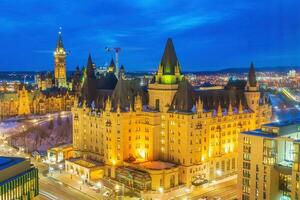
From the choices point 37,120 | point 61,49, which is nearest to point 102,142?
point 37,120

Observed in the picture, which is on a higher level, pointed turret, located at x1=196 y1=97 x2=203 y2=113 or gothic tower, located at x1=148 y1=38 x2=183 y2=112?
gothic tower, located at x1=148 y1=38 x2=183 y2=112

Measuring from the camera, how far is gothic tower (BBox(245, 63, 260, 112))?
7419 cm

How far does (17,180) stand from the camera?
42.7 meters

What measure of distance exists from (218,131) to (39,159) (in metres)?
37.4

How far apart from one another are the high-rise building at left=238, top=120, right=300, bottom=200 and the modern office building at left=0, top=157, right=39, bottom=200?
2589 cm

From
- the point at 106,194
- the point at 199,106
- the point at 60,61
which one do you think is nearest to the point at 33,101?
the point at 60,61

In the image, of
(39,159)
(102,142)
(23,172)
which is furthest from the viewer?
(39,159)

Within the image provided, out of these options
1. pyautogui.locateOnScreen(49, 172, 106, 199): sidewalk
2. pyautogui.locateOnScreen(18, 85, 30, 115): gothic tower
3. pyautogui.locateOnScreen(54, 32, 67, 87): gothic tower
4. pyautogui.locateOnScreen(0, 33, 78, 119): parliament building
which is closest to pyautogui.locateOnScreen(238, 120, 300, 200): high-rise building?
pyautogui.locateOnScreen(49, 172, 106, 199): sidewalk

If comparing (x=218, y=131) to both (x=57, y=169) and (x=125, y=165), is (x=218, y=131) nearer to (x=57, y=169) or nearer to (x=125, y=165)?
(x=125, y=165)

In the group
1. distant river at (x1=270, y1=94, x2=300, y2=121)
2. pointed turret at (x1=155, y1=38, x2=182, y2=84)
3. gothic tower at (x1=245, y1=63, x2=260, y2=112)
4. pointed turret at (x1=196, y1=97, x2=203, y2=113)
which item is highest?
pointed turret at (x1=155, y1=38, x2=182, y2=84)

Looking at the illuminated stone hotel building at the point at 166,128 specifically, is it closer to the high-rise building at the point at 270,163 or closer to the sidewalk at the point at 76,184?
the sidewalk at the point at 76,184

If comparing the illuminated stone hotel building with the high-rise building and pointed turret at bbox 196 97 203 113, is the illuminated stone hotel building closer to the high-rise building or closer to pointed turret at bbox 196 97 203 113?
pointed turret at bbox 196 97 203 113

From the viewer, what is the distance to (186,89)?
64.8 meters

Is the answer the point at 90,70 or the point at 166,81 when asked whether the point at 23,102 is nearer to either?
the point at 90,70
